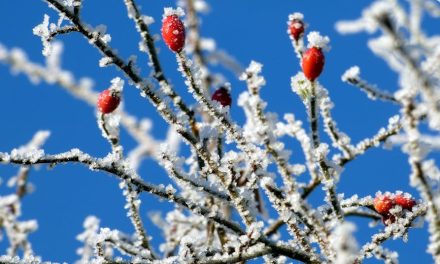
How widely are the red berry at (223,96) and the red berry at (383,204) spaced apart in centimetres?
76

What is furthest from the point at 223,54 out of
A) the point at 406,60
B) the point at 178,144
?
the point at 406,60

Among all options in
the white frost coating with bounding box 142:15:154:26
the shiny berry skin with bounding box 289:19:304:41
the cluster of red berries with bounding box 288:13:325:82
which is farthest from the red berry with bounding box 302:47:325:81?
the white frost coating with bounding box 142:15:154:26

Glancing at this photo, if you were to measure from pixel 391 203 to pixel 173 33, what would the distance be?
1.06m

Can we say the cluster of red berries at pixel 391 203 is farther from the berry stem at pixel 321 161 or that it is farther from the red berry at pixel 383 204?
the berry stem at pixel 321 161

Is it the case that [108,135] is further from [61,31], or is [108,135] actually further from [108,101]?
[61,31]

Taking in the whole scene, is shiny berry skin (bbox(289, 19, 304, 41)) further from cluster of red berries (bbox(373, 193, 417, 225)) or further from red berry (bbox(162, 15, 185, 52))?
cluster of red berries (bbox(373, 193, 417, 225))

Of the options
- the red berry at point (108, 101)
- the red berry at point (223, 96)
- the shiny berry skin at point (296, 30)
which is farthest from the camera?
the red berry at point (223, 96)

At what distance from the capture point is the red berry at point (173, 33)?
2.13 meters

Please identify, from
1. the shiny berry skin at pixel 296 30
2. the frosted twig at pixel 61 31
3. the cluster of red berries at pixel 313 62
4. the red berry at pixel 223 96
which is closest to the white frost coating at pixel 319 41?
the cluster of red berries at pixel 313 62

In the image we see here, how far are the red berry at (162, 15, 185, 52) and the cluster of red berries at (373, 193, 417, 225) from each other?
3.22ft

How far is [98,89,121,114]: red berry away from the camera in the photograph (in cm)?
235

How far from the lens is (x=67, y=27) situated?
80.4 inches

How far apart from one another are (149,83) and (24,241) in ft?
12.3

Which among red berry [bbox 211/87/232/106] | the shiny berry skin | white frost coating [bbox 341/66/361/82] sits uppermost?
red berry [bbox 211/87/232/106]
